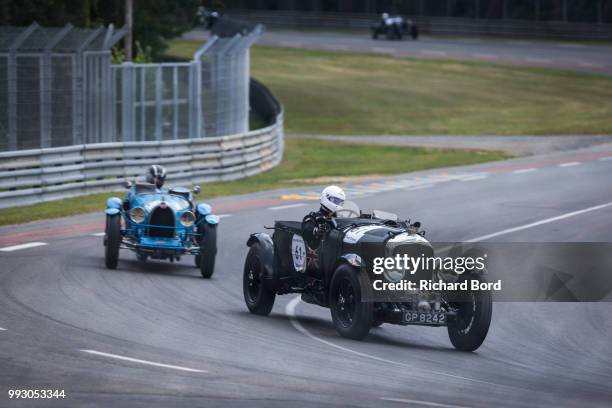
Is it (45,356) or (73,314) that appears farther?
(73,314)

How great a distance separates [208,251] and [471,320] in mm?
5191

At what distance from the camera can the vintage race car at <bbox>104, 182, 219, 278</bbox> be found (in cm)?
1631

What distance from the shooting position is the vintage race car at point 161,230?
53.5ft

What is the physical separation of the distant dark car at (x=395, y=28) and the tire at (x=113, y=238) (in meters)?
59.1

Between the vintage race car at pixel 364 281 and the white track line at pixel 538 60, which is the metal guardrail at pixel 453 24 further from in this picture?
the vintage race car at pixel 364 281

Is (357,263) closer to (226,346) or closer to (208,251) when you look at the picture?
(226,346)

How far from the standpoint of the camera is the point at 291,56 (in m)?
67.2

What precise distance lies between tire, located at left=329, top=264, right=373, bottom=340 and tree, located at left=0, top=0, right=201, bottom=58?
2431 cm

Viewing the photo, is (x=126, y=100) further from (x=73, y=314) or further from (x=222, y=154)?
(x=73, y=314)

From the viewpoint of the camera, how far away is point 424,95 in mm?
55375

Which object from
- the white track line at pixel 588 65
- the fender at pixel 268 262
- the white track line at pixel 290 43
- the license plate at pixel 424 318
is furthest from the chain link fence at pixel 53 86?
the white track line at pixel 290 43

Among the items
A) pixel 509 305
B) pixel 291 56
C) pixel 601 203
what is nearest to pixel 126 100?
pixel 601 203

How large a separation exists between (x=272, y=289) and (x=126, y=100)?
47.4 feet

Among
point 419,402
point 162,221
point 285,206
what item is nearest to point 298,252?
point 162,221
